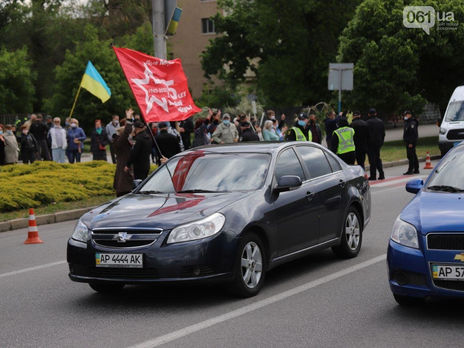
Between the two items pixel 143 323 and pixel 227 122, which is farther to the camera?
pixel 227 122

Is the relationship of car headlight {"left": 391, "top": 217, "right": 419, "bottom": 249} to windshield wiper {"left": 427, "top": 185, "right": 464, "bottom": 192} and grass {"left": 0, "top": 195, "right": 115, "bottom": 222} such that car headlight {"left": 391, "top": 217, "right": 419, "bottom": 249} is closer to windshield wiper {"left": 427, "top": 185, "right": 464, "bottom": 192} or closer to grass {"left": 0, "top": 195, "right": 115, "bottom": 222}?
windshield wiper {"left": 427, "top": 185, "right": 464, "bottom": 192}

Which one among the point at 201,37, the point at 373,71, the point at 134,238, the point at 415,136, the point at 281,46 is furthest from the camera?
the point at 201,37

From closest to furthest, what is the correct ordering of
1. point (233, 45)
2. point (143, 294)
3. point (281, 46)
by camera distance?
point (143, 294) < point (281, 46) < point (233, 45)

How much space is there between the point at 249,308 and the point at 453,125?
71.8 ft

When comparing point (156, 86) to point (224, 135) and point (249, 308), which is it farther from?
point (249, 308)

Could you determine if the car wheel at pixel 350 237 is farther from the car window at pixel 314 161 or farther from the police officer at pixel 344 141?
the police officer at pixel 344 141

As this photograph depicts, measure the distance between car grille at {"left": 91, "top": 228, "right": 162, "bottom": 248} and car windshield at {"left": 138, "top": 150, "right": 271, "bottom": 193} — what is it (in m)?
1.18

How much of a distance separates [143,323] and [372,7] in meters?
34.0

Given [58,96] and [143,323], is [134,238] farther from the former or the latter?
[58,96]

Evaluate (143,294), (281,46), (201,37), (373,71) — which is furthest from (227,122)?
(201,37)

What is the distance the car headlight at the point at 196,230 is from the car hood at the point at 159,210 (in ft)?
0.18

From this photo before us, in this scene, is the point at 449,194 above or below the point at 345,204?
above

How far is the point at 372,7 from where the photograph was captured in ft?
129

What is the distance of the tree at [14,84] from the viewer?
56906mm
